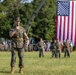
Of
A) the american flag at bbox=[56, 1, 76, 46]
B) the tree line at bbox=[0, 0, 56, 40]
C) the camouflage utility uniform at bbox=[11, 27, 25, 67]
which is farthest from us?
the tree line at bbox=[0, 0, 56, 40]

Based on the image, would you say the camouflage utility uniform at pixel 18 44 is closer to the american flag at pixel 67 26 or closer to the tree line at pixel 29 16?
the american flag at pixel 67 26

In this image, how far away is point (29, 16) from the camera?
74.6 m

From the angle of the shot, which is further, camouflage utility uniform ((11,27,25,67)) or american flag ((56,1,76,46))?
american flag ((56,1,76,46))

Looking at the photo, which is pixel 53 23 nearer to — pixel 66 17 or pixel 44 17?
pixel 44 17

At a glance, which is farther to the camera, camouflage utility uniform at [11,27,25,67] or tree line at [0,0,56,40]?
tree line at [0,0,56,40]

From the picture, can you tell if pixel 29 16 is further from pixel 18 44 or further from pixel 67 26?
pixel 18 44

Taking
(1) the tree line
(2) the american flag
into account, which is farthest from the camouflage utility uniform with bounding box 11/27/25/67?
(1) the tree line

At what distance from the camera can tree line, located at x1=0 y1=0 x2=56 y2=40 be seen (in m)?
73.2

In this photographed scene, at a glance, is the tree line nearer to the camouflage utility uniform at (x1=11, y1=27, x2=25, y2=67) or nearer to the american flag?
the american flag

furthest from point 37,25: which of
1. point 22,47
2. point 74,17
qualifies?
point 22,47

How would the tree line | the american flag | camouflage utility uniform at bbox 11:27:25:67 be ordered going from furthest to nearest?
the tree line → the american flag → camouflage utility uniform at bbox 11:27:25:67

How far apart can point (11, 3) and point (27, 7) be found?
386 cm

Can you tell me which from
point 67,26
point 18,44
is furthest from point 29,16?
point 18,44

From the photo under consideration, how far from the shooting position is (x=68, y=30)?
117 feet
